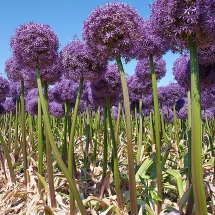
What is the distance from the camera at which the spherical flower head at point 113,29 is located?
8.52 ft

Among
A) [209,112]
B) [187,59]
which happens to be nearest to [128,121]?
[187,59]

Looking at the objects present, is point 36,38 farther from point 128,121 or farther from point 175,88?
point 175,88

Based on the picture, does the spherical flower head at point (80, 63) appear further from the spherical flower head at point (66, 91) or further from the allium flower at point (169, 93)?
the allium flower at point (169, 93)

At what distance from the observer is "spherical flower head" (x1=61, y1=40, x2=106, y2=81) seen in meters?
3.36

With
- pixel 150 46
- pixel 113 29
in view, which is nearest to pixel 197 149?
pixel 113 29

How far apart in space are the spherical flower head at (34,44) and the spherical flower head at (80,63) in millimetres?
218

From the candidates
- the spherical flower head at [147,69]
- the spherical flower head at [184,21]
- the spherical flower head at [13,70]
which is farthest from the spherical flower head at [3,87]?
the spherical flower head at [184,21]

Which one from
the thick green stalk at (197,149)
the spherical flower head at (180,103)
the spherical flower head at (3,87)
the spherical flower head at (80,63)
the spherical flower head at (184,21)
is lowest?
the thick green stalk at (197,149)

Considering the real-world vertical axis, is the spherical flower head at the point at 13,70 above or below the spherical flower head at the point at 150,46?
above

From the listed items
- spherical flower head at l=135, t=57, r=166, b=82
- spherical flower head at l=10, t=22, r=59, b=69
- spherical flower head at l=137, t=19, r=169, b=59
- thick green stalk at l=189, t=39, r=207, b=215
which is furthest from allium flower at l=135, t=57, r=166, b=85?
thick green stalk at l=189, t=39, r=207, b=215

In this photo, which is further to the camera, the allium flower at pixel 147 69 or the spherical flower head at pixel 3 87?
the spherical flower head at pixel 3 87

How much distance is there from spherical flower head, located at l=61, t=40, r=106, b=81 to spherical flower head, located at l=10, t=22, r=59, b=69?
0.72 ft

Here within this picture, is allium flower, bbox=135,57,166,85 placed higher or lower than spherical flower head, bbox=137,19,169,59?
higher

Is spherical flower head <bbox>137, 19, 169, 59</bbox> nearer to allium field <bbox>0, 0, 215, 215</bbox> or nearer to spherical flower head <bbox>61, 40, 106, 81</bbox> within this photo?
allium field <bbox>0, 0, 215, 215</bbox>
